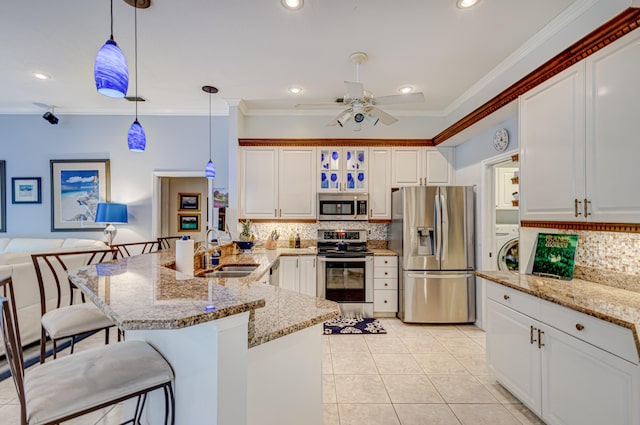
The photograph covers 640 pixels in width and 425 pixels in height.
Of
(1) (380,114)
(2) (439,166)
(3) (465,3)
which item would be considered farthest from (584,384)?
(2) (439,166)

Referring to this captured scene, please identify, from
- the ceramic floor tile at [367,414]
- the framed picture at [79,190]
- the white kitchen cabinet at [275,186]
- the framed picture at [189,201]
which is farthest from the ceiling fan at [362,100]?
the framed picture at [189,201]

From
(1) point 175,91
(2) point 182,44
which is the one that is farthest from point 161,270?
(1) point 175,91

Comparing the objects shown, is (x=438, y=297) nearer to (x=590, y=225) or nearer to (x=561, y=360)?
(x=561, y=360)

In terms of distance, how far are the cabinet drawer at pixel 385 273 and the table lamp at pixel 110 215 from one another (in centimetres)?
388

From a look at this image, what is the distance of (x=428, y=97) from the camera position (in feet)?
12.6

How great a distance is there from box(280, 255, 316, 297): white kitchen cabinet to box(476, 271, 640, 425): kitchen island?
2108mm

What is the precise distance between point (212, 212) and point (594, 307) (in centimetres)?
436

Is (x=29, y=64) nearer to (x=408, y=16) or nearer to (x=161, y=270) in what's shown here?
(x=161, y=270)

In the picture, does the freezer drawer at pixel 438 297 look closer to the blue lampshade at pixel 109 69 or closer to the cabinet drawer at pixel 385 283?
the cabinet drawer at pixel 385 283

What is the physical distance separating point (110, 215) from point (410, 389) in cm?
454

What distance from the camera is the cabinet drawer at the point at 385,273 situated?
3859 millimetres

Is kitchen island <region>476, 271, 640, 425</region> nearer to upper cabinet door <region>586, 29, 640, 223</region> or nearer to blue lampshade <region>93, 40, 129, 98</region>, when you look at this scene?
upper cabinet door <region>586, 29, 640, 223</region>

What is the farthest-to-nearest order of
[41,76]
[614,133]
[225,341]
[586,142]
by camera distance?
[41,76]
[586,142]
[614,133]
[225,341]

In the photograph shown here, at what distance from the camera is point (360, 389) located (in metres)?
2.30
